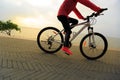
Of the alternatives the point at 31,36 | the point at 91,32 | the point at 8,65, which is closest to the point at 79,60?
the point at 91,32

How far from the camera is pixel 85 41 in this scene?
10.6 m

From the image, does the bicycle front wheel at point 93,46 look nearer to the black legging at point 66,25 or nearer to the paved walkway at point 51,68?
the paved walkway at point 51,68

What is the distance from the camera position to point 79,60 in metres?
10.3

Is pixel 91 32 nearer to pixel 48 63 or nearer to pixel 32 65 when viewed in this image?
pixel 48 63

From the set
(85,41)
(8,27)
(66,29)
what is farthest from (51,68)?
(8,27)

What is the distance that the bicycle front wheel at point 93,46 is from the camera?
34.5 ft

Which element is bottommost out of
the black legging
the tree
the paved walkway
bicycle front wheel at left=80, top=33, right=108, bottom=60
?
the paved walkway

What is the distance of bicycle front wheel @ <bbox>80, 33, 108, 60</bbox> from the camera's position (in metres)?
10.5

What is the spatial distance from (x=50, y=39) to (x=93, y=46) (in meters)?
1.24

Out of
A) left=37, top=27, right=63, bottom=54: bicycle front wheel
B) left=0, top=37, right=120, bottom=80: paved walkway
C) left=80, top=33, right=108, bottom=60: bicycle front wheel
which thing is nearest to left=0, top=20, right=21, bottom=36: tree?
left=37, top=27, right=63, bottom=54: bicycle front wheel

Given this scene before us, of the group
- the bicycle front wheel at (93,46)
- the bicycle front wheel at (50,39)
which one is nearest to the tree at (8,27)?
the bicycle front wheel at (50,39)

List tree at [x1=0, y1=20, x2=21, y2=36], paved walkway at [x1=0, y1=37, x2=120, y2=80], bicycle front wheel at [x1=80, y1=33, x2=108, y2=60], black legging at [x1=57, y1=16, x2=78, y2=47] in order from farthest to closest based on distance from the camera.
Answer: tree at [x1=0, y1=20, x2=21, y2=36], bicycle front wheel at [x1=80, y1=33, x2=108, y2=60], black legging at [x1=57, y1=16, x2=78, y2=47], paved walkway at [x1=0, y1=37, x2=120, y2=80]

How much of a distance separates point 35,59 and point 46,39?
1.75 m

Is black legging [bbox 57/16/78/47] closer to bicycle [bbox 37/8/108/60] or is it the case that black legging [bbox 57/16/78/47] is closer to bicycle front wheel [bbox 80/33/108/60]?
bicycle [bbox 37/8/108/60]
